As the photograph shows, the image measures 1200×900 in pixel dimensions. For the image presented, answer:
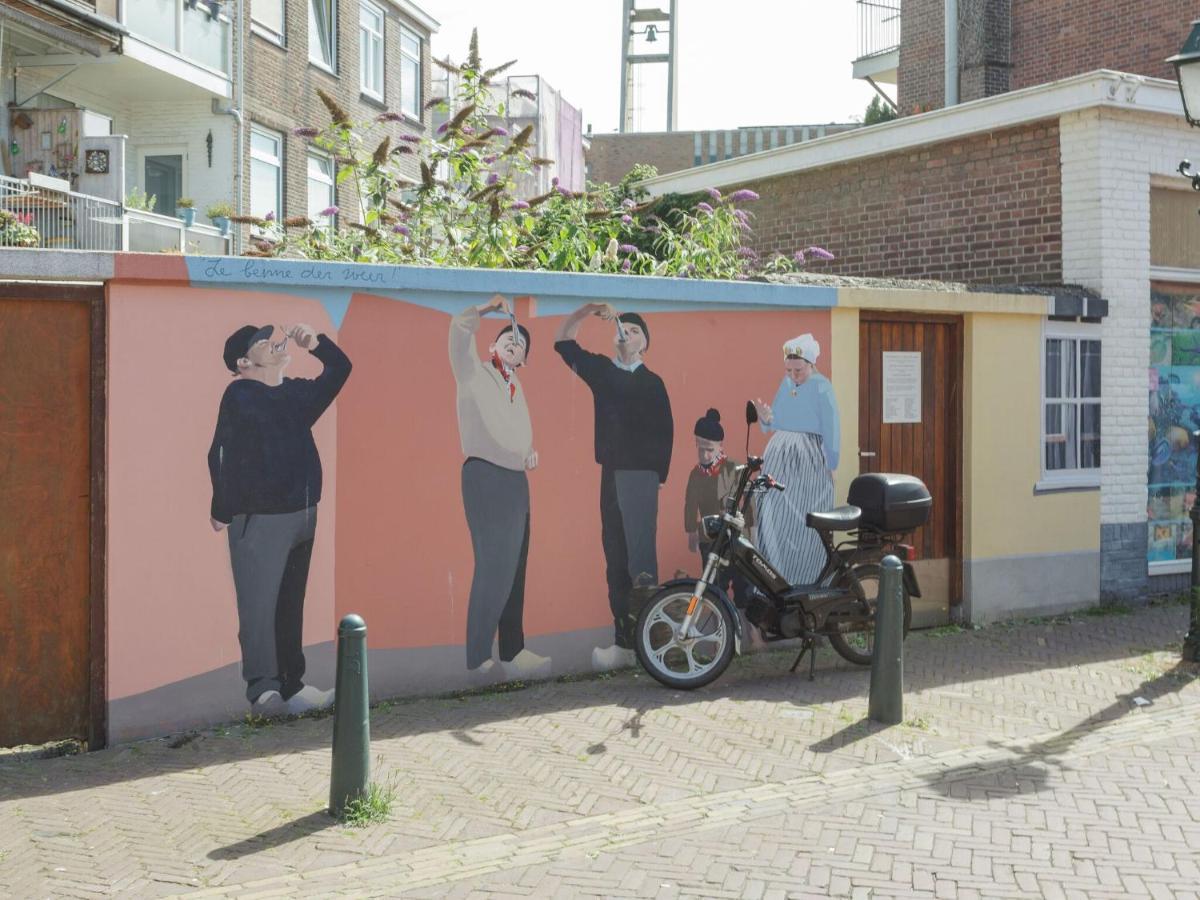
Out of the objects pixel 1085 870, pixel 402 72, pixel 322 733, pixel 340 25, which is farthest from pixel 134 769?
pixel 402 72

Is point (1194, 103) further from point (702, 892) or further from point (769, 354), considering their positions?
point (702, 892)

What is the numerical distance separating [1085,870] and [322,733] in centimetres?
381

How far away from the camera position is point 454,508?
293 inches

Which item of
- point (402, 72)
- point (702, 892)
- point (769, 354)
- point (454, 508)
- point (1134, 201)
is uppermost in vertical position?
point (402, 72)

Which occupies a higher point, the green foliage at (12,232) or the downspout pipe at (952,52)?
A: the downspout pipe at (952,52)

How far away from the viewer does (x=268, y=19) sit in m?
21.2

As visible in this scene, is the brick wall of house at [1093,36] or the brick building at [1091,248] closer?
the brick building at [1091,248]

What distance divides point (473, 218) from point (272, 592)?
10.7ft

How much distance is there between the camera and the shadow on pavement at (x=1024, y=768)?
231 inches

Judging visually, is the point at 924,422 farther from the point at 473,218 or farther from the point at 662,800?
the point at 662,800

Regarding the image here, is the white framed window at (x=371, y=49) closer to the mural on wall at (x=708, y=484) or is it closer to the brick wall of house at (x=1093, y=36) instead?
the brick wall of house at (x=1093, y=36)

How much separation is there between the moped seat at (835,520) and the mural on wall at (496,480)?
1.83m

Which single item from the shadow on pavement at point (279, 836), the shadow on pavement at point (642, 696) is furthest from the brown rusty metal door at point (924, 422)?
the shadow on pavement at point (279, 836)

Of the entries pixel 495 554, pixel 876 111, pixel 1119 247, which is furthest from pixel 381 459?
pixel 876 111
